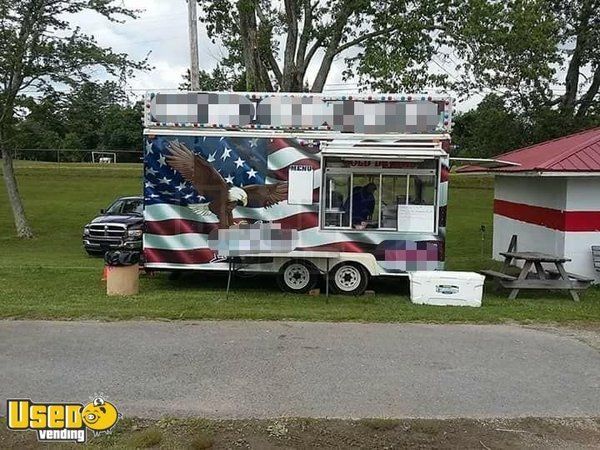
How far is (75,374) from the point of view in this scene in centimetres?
635

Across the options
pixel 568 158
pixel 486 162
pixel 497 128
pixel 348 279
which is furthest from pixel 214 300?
pixel 497 128

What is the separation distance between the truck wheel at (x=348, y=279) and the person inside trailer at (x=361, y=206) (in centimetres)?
71

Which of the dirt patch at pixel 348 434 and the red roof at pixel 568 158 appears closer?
the dirt patch at pixel 348 434

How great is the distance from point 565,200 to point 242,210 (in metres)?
6.04

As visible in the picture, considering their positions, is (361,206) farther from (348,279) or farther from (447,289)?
(447,289)

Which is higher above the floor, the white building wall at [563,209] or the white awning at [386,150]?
the white awning at [386,150]

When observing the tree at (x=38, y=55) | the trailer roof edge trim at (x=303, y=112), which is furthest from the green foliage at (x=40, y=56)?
the trailer roof edge trim at (x=303, y=112)

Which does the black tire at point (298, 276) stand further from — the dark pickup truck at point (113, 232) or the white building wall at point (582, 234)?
the dark pickup truck at point (113, 232)

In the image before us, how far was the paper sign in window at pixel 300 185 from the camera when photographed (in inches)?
436

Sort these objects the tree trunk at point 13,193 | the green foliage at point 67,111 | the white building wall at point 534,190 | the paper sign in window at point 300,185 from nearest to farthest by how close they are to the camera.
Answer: the paper sign in window at point 300,185
the white building wall at point 534,190
the green foliage at point 67,111
the tree trunk at point 13,193

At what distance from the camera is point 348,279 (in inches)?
445

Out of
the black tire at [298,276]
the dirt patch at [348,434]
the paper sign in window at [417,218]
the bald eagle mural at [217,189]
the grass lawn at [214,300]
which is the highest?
the bald eagle mural at [217,189]

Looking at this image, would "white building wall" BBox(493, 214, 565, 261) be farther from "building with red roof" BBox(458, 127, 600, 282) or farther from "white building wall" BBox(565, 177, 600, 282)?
"white building wall" BBox(565, 177, 600, 282)

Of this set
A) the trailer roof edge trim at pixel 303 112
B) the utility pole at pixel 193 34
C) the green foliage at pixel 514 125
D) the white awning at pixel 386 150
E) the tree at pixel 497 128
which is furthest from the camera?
the tree at pixel 497 128
